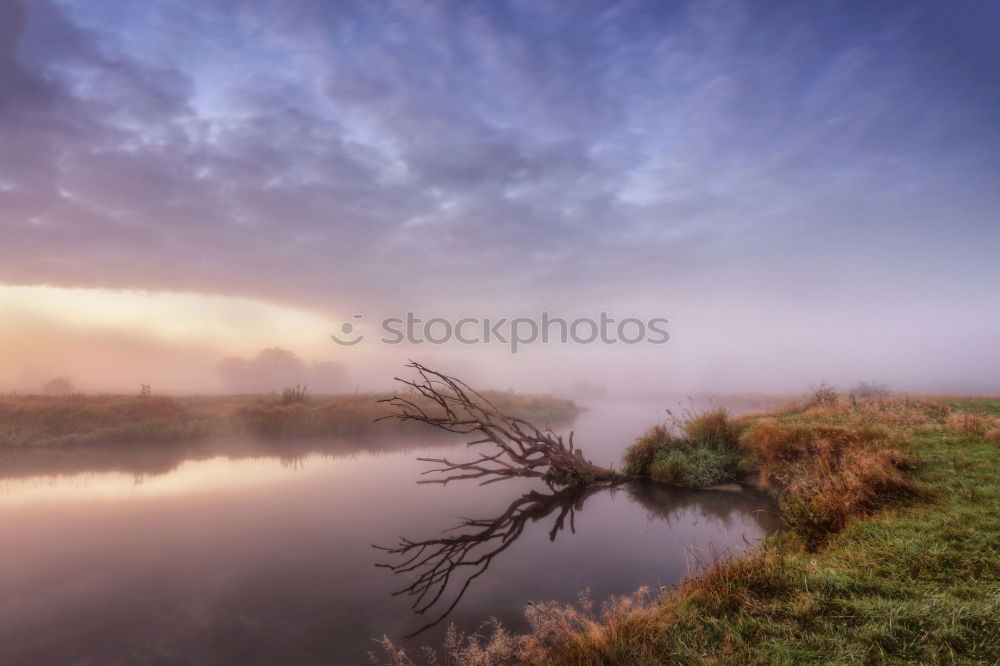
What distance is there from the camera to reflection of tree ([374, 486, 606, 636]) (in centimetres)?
771

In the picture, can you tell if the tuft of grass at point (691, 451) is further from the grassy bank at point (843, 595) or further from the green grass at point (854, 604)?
the green grass at point (854, 604)

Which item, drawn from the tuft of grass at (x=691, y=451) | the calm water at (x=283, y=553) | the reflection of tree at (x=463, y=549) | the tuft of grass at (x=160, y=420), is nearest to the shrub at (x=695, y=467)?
the tuft of grass at (x=691, y=451)

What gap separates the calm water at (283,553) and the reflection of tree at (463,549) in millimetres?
79

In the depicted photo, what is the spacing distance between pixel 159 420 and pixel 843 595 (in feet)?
84.9

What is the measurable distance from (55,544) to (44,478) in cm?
709

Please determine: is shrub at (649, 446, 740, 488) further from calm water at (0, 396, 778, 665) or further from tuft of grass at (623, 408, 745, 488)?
calm water at (0, 396, 778, 665)

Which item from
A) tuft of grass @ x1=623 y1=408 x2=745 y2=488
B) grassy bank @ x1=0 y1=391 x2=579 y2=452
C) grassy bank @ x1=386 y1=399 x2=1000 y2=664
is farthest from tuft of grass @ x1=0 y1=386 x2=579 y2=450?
grassy bank @ x1=386 y1=399 x2=1000 y2=664

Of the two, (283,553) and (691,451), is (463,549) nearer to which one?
(283,553)

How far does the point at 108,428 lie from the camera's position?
20.4m

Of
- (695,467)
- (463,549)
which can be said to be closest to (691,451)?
(695,467)

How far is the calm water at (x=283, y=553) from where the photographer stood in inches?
250

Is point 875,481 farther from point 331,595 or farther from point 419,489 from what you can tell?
point 419,489

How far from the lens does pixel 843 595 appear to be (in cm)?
474

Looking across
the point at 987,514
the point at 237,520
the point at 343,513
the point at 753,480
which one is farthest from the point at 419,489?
the point at 987,514
